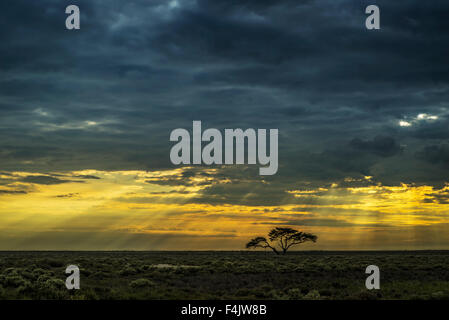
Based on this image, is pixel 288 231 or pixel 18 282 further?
pixel 288 231
